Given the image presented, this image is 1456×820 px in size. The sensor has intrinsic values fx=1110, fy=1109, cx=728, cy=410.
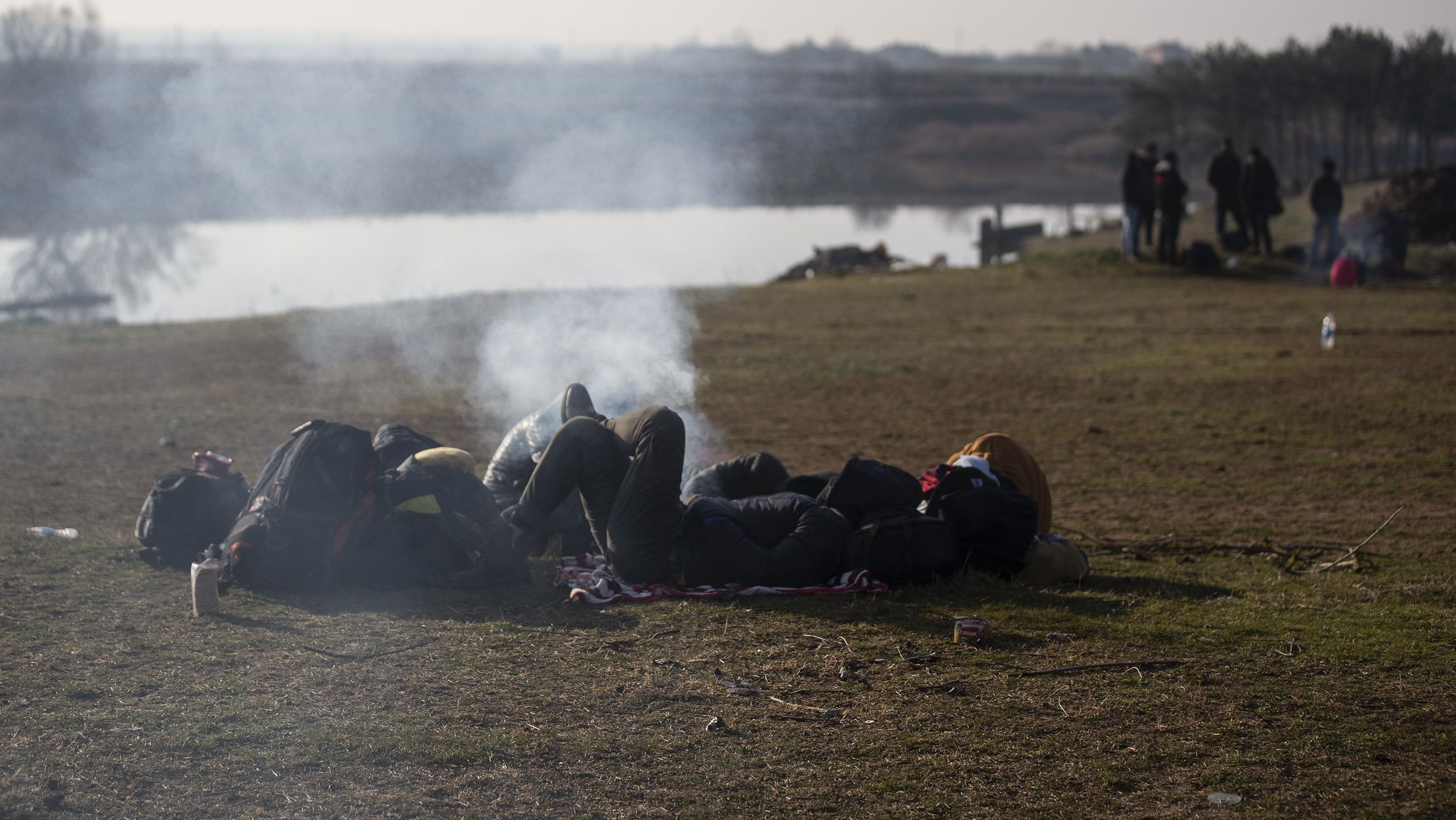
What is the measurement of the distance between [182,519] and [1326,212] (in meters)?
18.5

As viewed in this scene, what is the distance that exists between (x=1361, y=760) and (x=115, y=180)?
63.5ft

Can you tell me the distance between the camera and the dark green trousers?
5.48 m

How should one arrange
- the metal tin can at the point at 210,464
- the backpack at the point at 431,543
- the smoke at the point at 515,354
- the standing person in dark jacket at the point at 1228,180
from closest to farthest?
the backpack at the point at 431,543 → the metal tin can at the point at 210,464 → the smoke at the point at 515,354 → the standing person in dark jacket at the point at 1228,180

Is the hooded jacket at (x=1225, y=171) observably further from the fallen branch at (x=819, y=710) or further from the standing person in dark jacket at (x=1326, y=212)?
the fallen branch at (x=819, y=710)

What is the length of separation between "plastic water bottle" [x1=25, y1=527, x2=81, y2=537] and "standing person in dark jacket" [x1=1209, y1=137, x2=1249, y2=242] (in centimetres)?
1867

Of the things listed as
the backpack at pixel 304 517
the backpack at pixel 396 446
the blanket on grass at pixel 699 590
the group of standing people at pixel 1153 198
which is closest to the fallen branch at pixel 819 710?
the blanket on grass at pixel 699 590

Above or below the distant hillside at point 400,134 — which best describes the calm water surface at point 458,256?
below

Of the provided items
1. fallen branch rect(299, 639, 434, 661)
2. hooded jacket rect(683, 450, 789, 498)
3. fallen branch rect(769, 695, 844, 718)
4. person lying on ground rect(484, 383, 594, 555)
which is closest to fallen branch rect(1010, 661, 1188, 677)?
fallen branch rect(769, 695, 844, 718)

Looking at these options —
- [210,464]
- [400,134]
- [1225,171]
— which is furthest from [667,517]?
[1225,171]

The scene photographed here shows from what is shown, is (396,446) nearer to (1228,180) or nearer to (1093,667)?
(1093,667)

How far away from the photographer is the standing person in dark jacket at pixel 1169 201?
1930 cm

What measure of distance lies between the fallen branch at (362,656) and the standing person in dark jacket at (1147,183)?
1803 centimetres

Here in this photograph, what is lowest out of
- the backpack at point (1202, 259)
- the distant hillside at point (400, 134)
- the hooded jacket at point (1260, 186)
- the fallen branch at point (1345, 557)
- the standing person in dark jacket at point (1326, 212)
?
the fallen branch at point (1345, 557)

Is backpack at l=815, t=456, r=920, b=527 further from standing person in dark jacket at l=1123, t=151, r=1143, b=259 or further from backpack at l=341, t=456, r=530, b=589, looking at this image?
standing person in dark jacket at l=1123, t=151, r=1143, b=259
